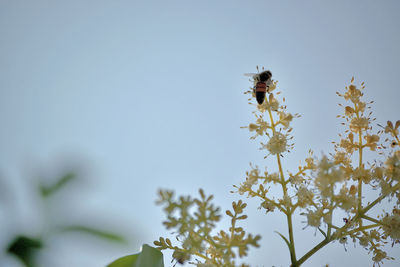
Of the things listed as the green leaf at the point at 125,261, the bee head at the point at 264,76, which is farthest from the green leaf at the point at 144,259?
the bee head at the point at 264,76

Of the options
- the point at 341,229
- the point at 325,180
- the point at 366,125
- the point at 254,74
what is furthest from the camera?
the point at 254,74

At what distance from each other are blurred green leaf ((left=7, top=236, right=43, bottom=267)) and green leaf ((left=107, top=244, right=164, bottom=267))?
476 millimetres

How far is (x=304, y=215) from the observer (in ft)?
4.55

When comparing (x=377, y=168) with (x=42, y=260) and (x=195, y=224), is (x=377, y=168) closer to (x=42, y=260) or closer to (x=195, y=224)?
(x=195, y=224)

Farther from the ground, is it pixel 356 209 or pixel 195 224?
pixel 356 209

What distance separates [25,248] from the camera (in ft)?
1.93

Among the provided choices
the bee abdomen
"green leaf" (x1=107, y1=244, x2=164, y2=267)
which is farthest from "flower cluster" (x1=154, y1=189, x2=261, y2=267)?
the bee abdomen

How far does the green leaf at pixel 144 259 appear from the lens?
1101 millimetres

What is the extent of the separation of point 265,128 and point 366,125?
1.51ft

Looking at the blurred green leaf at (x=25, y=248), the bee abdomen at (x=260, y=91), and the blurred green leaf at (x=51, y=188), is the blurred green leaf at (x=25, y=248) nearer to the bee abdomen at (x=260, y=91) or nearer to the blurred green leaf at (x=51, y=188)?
the blurred green leaf at (x=51, y=188)

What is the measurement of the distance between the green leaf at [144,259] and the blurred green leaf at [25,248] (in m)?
0.48

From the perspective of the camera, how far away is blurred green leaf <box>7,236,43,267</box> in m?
0.57

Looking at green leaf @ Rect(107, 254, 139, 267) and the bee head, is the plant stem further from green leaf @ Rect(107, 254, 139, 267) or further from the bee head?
green leaf @ Rect(107, 254, 139, 267)

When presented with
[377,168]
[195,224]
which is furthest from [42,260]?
[377,168]
